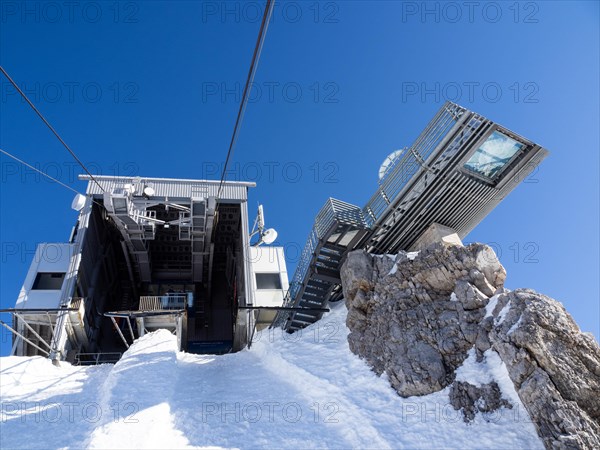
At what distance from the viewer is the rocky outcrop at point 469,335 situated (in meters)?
11.0

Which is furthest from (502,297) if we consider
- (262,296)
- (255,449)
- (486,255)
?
(262,296)

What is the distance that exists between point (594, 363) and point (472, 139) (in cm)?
898

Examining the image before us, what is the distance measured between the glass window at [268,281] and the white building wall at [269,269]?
0.17 meters

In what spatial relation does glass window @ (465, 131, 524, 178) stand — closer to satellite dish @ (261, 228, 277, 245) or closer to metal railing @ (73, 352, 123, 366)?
satellite dish @ (261, 228, 277, 245)

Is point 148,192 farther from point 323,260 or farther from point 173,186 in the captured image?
point 323,260

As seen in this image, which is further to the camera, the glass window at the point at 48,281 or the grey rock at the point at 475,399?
the glass window at the point at 48,281

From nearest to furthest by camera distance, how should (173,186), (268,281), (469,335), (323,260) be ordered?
(469,335) → (323,260) → (173,186) → (268,281)

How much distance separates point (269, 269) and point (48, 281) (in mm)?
15370

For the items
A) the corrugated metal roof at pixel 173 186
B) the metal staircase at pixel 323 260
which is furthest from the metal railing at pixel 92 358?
the corrugated metal roof at pixel 173 186

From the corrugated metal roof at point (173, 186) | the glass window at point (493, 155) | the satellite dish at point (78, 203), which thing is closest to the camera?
the glass window at point (493, 155)

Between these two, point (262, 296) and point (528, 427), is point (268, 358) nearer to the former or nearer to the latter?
point (262, 296)

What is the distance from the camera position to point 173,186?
31641 mm

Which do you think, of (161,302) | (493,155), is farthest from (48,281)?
(493,155)

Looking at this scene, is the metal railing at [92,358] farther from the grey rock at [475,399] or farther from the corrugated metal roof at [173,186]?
the grey rock at [475,399]
